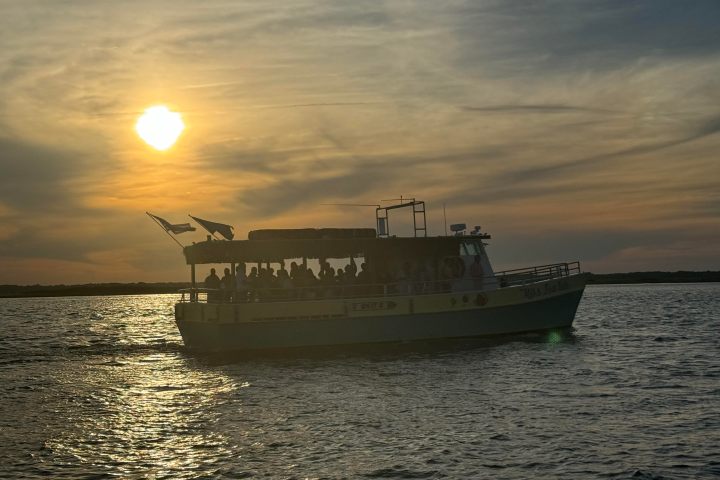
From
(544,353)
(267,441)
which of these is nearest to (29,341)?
(544,353)

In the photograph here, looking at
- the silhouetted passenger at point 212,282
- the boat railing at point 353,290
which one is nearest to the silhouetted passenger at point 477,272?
the boat railing at point 353,290

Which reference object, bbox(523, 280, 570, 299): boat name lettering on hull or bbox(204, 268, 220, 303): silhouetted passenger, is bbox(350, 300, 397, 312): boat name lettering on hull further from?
bbox(523, 280, 570, 299): boat name lettering on hull

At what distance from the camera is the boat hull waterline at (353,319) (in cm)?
2831

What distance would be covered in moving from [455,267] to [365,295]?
4.50m

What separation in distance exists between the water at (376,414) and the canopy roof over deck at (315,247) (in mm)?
4269

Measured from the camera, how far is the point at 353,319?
28.7 meters

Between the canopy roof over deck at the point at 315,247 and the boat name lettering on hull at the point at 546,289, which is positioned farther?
the boat name lettering on hull at the point at 546,289

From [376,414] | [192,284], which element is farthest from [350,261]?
[376,414]

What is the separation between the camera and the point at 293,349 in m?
28.4

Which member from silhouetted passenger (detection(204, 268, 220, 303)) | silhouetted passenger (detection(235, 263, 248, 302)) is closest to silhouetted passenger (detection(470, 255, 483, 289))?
silhouetted passenger (detection(235, 263, 248, 302))

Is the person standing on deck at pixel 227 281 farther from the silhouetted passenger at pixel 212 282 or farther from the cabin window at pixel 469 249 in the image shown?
the cabin window at pixel 469 249

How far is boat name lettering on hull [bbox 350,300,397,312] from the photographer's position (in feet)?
94.5

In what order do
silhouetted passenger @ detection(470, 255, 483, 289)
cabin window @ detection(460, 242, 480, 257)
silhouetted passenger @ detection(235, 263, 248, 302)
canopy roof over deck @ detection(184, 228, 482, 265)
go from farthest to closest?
cabin window @ detection(460, 242, 480, 257) < silhouetted passenger @ detection(470, 255, 483, 289) < canopy roof over deck @ detection(184, 228, 482, 265) < silhouetted passenger @ detection(235, 263, 248, 302)

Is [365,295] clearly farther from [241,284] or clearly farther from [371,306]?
[241,284]
